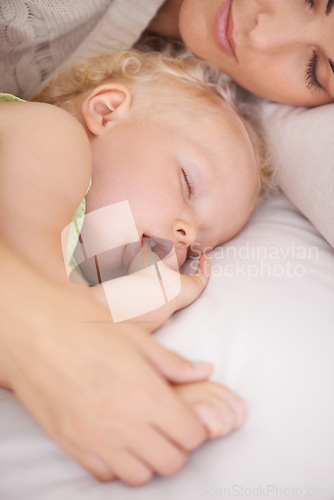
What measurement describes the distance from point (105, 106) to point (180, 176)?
0.26m

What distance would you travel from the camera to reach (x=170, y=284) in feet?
2.63

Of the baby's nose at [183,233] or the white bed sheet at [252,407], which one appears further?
the baby's nose at [183,233]

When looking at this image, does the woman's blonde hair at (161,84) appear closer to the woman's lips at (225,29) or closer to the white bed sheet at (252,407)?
the woman's lips at (225,29)

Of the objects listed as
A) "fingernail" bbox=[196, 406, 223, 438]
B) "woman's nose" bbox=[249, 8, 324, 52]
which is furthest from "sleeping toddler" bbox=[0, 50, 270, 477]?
"woman's nose" bbox=[249, 8, 324, 52]

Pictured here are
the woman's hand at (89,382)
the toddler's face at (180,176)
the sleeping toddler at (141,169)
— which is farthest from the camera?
the toddler's face at (180,176)

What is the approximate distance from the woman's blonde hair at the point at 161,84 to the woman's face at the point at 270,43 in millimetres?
62

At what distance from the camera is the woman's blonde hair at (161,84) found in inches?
41.9

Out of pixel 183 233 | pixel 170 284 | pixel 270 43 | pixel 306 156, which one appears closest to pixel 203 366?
pixel 170 284

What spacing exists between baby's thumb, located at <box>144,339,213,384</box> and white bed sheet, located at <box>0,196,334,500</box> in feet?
0.11

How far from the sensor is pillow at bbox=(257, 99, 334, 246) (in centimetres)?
99

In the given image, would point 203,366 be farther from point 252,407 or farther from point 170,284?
point 170,284

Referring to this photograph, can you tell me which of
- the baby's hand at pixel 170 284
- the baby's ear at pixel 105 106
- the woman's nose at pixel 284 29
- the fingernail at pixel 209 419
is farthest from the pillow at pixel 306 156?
the fingernail at pixel 209 419

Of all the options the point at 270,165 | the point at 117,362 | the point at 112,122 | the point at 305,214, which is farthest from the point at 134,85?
the point at 117,362

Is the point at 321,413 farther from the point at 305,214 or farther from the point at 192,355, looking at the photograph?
the point at 305,214
